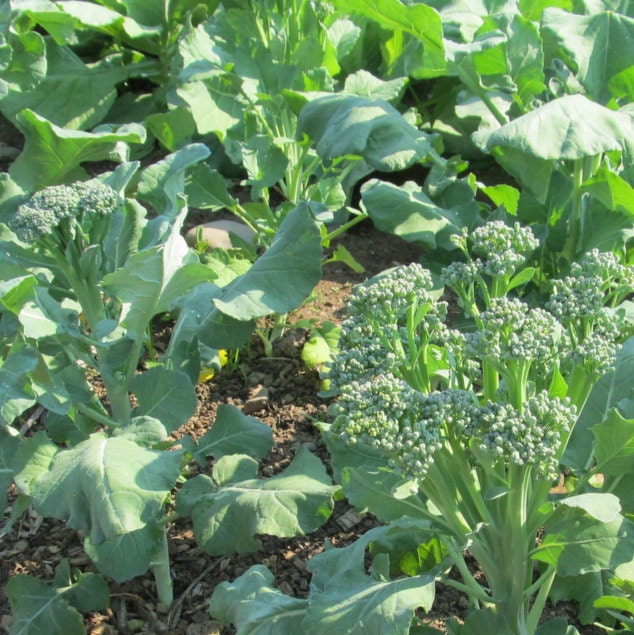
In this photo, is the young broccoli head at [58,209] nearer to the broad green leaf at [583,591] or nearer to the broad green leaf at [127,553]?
the broad green leaf at [127,553]

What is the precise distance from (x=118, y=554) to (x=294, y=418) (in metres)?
1.04

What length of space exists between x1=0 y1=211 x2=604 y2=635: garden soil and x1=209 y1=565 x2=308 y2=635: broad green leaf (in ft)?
0.97

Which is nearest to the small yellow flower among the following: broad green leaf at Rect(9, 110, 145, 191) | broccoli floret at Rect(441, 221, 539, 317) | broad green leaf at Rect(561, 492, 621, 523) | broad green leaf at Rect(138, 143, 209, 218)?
broad green leaf at Rect(138, 143, 209, 218)

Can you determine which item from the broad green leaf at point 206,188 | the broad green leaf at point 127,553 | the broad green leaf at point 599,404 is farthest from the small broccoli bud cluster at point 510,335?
the broad green leaf at point 206,188

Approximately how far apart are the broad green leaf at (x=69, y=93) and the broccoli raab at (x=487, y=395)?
332cm

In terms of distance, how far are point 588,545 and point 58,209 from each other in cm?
170

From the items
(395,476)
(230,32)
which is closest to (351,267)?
(230,32)

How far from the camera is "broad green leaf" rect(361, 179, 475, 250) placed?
11.8ft

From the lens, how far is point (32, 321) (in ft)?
8.30

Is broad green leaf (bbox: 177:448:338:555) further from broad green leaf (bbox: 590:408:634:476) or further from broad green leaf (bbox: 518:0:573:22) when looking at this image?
broad green leaf (bbox: 518:0:573:22)

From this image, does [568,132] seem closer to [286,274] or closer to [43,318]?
[286,274]

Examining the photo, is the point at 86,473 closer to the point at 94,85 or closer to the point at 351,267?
Answer: the point at 351,267

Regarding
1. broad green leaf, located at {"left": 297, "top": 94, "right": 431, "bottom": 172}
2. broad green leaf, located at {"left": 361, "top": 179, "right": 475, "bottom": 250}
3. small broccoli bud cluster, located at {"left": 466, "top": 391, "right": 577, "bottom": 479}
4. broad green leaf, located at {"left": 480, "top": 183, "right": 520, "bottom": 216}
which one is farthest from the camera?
broad green leaf, located at {"left": 480, "top": 183, "right": 520, "bottom": 216}

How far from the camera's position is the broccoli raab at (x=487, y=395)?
1.98 meters
